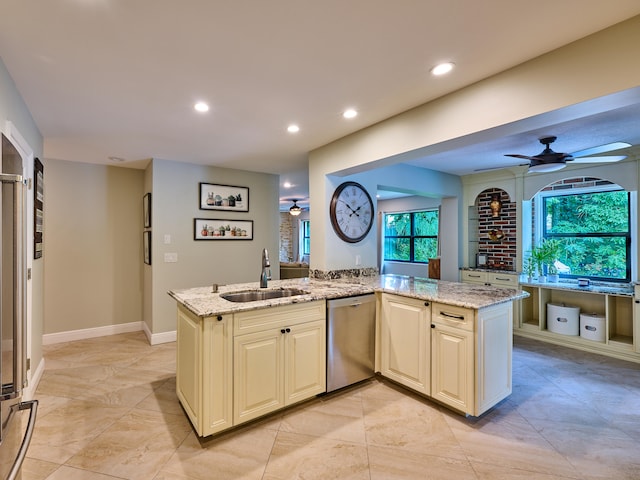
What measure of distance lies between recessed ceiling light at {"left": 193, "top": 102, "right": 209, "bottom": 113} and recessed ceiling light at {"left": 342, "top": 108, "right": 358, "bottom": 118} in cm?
111

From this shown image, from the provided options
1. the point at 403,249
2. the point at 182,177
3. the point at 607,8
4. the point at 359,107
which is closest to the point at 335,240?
the point at 359,107

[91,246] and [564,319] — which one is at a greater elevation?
[91,246]

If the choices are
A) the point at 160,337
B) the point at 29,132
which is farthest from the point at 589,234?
the point at 29,132

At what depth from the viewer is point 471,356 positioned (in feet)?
7.36

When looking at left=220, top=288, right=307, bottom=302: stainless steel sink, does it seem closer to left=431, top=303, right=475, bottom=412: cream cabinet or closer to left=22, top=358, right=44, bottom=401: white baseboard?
left=431, top=303, right=475, bottom=412: cream cabinet

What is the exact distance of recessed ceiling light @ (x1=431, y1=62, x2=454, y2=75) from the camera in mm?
1926

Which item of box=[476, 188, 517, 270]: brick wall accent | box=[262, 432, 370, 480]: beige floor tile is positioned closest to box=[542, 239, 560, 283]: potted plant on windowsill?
box=[476, 188, 517, 270]: brick wall accent

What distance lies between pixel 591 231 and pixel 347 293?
372 cm

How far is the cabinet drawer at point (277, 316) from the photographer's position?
2.17 meters

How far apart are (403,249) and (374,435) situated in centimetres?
566

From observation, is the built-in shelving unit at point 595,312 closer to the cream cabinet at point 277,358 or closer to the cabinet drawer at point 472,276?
the cabinet drawer at point 472,276

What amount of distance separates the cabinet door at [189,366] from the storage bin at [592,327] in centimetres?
436

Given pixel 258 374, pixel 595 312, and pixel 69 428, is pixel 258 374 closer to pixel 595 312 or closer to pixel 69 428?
pixel 69 428

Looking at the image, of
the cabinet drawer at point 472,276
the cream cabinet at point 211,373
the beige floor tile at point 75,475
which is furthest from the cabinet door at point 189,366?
the cabinet drawer at point 472,276
